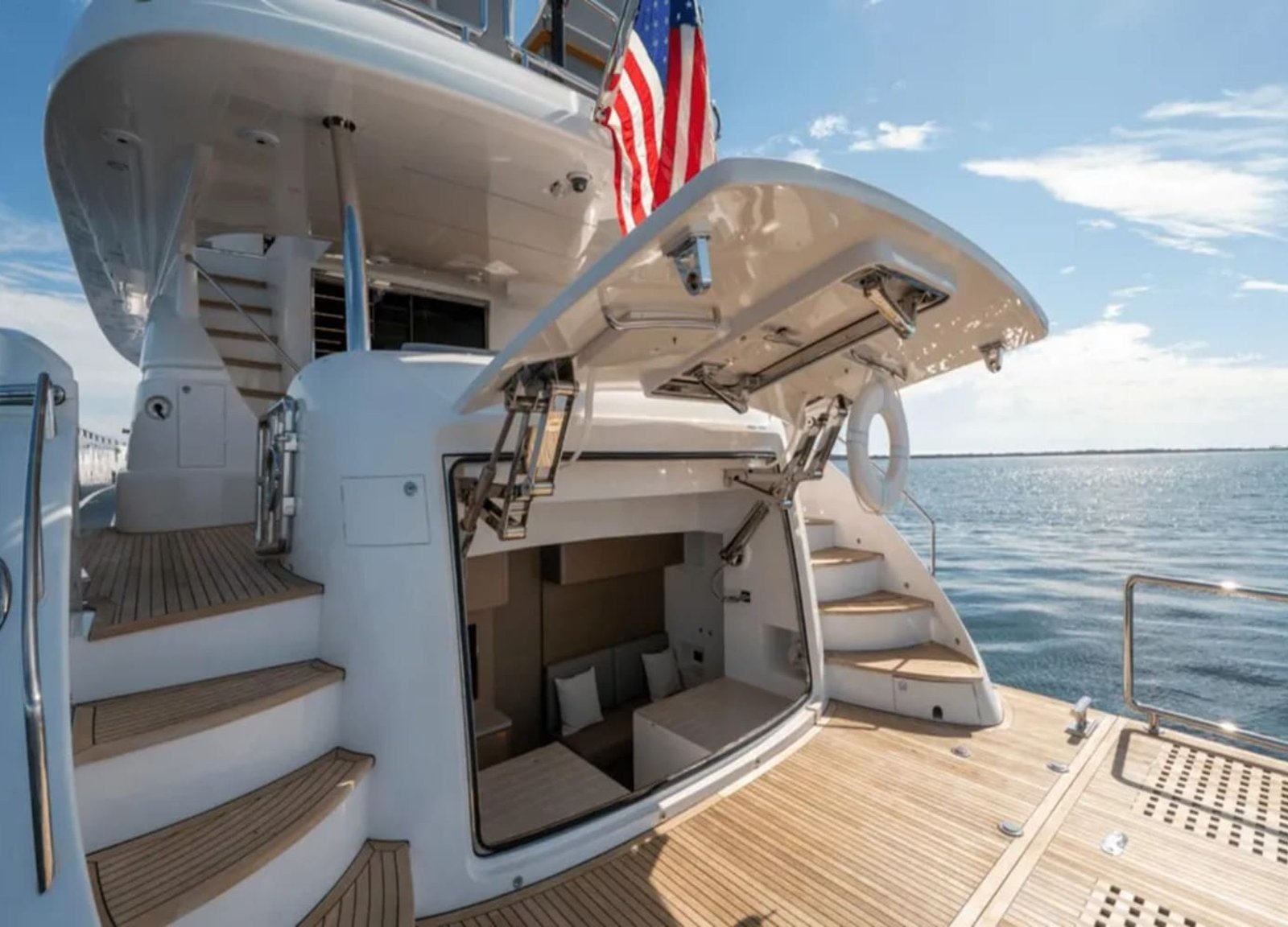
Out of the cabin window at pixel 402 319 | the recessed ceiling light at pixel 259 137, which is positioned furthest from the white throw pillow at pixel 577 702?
the recessed ceiling light at pixel 259 137

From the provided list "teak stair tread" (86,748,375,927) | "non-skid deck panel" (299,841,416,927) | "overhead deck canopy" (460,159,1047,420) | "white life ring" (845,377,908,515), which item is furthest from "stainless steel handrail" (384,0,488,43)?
"non-skid deck panel" (299,841,416,927)

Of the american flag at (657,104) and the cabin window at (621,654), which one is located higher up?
the american flag at (657,104)

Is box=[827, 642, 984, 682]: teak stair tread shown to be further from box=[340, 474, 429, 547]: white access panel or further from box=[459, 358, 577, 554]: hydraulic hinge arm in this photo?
box=[340, 474, 429, 547]: white access panel

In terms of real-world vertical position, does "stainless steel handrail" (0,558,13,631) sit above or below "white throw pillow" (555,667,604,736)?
above

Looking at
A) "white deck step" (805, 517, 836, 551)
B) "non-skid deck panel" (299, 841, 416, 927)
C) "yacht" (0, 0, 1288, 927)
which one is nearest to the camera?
"yacht" (0, 0, 1288, 927)

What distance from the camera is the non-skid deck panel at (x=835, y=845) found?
2.12 m

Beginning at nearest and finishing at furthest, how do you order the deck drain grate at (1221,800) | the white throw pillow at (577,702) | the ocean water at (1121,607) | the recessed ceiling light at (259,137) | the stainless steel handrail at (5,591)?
the stainless steel handrail at (5,591), the deck drain grate at (1221,800), the recessed ceiling light at (259,137), the white throw pillow at (577,702), the ocean water at (1121,607)

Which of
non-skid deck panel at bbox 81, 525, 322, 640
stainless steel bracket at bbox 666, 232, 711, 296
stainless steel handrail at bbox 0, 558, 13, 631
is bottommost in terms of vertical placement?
non-skid deck panel at bbox 81, 525, 322, 640

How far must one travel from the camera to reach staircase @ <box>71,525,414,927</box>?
4.71 feet

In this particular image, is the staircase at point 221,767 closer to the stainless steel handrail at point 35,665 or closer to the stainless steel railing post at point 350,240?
the stainless steel handrail at point 35,665

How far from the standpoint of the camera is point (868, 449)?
2.23 meters

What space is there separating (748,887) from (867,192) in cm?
237

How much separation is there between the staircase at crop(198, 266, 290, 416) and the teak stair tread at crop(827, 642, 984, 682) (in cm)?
463

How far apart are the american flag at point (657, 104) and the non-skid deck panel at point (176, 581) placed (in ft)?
7.60
